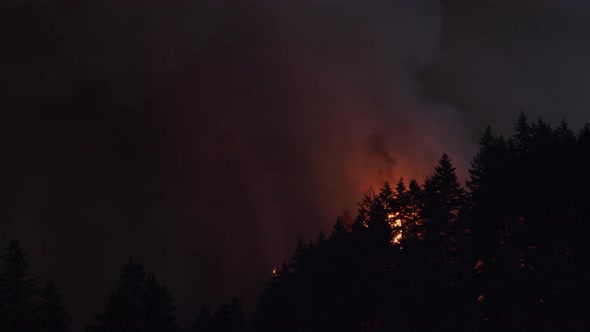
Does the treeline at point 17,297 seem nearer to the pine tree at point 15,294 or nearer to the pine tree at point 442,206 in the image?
the pine tree at point 15,294

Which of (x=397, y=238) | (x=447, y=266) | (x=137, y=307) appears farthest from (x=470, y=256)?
(x=137, y=307)

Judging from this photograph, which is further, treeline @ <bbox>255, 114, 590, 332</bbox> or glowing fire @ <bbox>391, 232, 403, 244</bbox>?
glowing fire @ <bbox>391, 232, 403, 244</bbox>

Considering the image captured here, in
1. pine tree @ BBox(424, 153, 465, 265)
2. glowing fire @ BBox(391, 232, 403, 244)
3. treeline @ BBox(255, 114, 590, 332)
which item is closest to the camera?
treeline @ BBox(255, 114, 590, 332)

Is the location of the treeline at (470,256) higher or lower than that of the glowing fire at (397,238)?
lower

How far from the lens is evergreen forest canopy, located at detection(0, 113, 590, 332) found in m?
40.8

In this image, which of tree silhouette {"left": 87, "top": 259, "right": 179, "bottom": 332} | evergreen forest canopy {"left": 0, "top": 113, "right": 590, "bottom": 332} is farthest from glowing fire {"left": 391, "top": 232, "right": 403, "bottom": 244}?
tree silhouette {"left": 87, "top": 259, "right": 179, "bottom": 332}

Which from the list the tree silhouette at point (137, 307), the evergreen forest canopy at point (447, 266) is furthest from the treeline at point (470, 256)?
the tree silhouette at point (137, 307)

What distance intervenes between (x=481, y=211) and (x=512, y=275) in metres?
11.3

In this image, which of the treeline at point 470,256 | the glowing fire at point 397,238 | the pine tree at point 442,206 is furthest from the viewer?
the glowing fire at point 397,238

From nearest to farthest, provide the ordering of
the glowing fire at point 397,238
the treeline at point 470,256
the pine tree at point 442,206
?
the treeline at point 470,256 → the pine tree at point 442,206 → the glowing fire at point 397,238

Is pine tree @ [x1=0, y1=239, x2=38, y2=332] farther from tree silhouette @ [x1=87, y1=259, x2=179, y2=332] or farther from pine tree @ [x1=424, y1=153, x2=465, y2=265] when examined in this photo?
pine tree @ [x1=424, y1=153, x2=465, y2=265]

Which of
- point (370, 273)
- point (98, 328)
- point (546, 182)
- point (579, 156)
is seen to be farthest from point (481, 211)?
point (98, 328)

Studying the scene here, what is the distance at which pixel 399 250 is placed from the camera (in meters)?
58.2

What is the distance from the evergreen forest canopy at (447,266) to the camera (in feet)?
134
